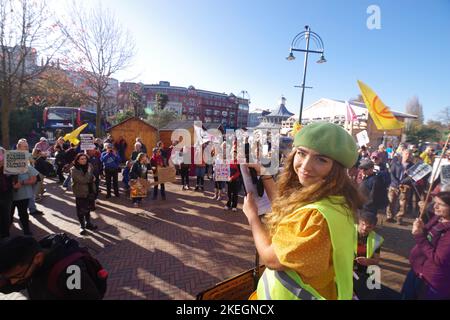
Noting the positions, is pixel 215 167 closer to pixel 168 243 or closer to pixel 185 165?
A: pixel 185 165

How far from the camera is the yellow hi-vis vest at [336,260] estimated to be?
1032 mm

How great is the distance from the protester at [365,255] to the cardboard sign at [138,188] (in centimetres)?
628

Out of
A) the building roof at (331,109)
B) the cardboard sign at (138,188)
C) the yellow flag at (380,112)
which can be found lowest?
the cardboard sign at (138,188)

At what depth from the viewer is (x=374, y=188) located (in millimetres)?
5121

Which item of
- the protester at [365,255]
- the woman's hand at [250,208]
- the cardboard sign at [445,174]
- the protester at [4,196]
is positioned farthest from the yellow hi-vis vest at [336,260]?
the protester at [4,196]

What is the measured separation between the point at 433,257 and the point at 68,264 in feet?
10.7

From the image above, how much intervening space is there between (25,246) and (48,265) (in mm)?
202

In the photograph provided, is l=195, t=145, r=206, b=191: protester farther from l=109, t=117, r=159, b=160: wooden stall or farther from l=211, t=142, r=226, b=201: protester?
l=109, t=117, r=159, b=160: wooden stall

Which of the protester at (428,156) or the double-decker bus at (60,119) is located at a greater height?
the double-decker bus at (60,119)

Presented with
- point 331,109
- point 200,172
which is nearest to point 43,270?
point 200,172

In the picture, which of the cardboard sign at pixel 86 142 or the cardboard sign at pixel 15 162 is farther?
the cardboard sign at pixel 86 142

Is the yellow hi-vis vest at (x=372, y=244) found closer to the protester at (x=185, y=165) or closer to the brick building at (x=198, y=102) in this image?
the protester at (x=185, y=165)
